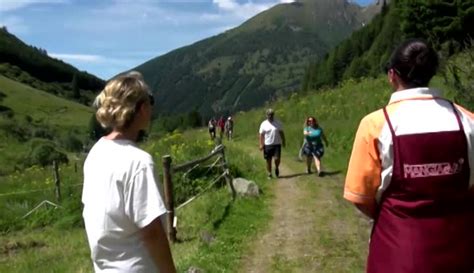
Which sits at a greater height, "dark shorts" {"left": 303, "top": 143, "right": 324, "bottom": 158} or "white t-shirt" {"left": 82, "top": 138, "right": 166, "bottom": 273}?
"white t-shirt" {"left": 82, "top": 138, "right": 166, "bottom": 273}

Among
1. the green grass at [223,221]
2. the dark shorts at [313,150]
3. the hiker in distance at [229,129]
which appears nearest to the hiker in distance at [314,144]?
the dark shorts at [313,150]

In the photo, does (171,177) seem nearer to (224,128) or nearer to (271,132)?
(271,132)

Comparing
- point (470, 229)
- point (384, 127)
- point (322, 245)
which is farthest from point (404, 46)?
→ point (322, 245)

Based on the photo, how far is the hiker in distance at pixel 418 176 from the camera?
326 cm

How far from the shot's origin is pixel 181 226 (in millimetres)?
12484

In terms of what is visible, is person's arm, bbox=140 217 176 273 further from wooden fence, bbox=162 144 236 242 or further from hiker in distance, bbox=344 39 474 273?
wooden fence, bbox=162 144 236 242

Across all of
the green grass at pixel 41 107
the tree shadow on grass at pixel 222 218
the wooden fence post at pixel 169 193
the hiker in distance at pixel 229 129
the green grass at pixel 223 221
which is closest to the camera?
the green grass at pixel 223 221

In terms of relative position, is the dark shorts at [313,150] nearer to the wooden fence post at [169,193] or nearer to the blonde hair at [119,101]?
the wooden fence post at [169,193]

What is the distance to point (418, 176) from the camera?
10.6 feet

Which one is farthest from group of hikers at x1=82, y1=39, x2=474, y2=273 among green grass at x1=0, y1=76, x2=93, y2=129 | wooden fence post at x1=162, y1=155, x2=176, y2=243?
green grass at x1=0, y1=76, x2=93, y2=129

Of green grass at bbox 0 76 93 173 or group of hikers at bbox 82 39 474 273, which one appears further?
green grass at bbox 0 76 93 173

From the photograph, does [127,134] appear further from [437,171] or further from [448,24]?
[448,24]

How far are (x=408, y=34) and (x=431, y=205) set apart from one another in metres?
32.1

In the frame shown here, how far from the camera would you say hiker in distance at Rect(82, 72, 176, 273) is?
328 centimetres
